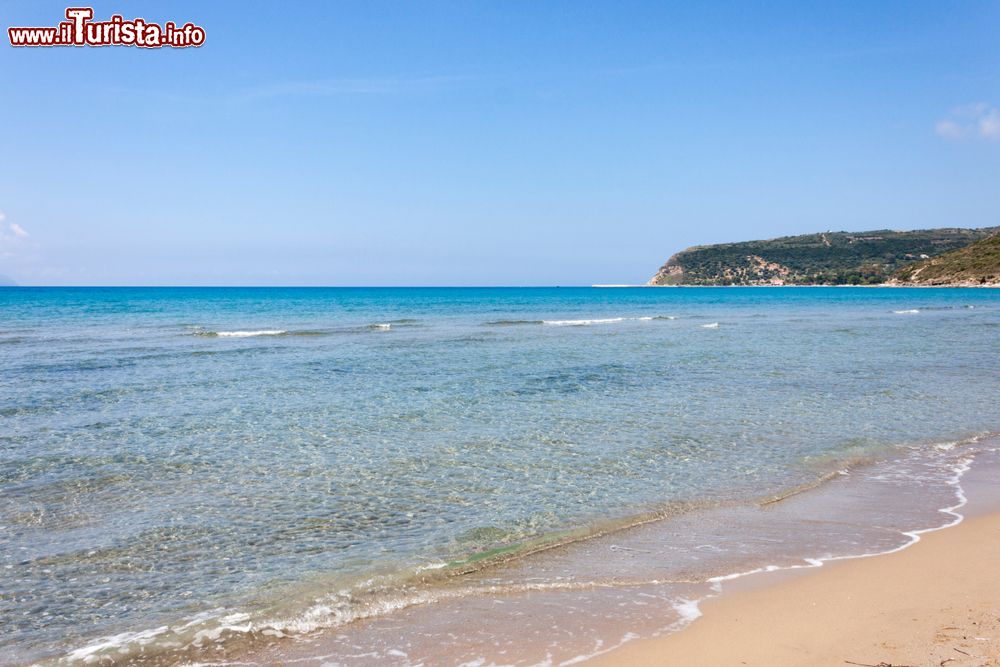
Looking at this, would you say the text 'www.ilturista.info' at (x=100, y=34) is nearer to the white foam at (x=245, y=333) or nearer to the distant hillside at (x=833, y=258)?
the white foam at (x=245, y=333)

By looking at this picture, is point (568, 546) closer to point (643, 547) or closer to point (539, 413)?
point (643, 547)

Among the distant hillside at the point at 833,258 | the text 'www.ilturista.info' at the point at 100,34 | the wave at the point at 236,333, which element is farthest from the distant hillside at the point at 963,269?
the text 'www.ilturista.info' at the point at 100,34

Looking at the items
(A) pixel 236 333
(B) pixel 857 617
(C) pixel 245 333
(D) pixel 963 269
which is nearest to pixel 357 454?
(B) pixel 857 617

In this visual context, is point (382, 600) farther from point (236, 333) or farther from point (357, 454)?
point (236, 333)

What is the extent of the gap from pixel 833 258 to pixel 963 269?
54321 mm

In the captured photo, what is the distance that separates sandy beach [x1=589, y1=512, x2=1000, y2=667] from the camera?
4824 mm

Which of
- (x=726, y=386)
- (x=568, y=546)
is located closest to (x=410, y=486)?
(x=568, y=546)

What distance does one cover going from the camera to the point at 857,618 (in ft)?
17.9

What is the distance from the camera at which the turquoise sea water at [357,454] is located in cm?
649

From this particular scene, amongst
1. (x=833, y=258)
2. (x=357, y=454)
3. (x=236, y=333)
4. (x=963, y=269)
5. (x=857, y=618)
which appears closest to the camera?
(x=857, y=618)

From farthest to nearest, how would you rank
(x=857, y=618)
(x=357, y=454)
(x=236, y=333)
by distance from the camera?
1. (x=236, y=333)
2. (x=357, y=454)
3. (x=857, y=618)

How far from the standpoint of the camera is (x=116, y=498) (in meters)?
8.73

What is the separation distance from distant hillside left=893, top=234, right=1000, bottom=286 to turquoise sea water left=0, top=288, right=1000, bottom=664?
4408 inches

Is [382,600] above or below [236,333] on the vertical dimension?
below
